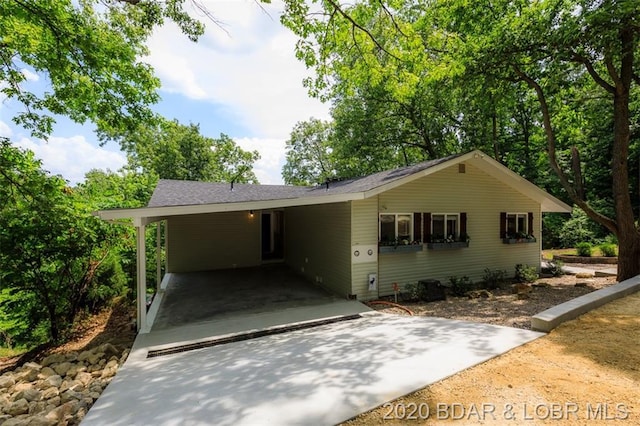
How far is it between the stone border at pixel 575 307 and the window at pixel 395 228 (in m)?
3.48

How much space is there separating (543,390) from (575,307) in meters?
2.91

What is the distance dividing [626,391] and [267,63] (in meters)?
8.93

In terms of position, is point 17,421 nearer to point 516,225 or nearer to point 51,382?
point 51,382

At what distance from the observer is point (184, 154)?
24.5 meters

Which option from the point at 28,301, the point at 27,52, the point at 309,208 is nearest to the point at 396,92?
the point at 309,208

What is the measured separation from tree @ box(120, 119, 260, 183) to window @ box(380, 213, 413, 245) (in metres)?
17.1

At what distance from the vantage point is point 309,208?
975 cm

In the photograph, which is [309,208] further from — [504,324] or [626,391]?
[626,391]

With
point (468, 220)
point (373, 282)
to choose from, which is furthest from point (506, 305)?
point (373, 282)

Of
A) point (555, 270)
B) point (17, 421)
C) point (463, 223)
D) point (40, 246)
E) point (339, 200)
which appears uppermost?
point (339, 200)

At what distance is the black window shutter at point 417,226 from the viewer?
827 centimetres

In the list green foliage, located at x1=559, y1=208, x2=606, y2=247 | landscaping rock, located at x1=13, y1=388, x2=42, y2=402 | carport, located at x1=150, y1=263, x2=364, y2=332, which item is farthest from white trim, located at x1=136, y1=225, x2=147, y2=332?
green foliage, located at x1=559, y1=208, x2=606, y2=247

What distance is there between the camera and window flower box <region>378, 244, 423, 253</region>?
764 cm

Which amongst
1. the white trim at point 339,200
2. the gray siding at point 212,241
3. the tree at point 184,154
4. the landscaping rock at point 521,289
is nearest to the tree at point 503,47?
the white trim at point 339,200
